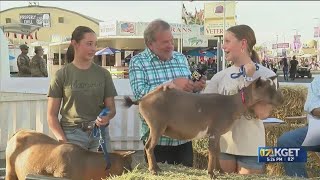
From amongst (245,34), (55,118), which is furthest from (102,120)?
(245,34)

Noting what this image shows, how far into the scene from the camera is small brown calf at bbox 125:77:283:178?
7.14 ft

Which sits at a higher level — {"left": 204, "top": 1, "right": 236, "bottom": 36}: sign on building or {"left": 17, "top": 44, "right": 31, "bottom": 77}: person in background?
{"left": 204, "top": 1, "right": 236, "bottom": 36}: sign on building

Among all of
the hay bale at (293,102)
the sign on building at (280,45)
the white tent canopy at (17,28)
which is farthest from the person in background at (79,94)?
the sign on building at (280,45)

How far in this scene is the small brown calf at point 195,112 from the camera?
7.14ft

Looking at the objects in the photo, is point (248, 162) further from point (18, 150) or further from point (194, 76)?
point (18, 150)

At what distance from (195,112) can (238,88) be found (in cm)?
61

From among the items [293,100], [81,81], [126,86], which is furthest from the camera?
[126,86]

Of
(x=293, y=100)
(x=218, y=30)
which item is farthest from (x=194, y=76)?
(x=218, y=30)

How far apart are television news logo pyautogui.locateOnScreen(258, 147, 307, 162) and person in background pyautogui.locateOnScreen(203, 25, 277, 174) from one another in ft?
1.19

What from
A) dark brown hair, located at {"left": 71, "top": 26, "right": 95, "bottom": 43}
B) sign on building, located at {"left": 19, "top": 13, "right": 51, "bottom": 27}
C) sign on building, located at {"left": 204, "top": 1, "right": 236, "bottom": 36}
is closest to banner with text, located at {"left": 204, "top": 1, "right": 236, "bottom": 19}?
sign on building, located at {"left": 204, "top": 1, "right": 236, "bottom": 36}

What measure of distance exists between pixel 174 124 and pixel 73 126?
118 centimetres

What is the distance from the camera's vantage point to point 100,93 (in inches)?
125

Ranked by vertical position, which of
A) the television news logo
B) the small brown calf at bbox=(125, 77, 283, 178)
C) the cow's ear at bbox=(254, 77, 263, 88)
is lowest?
the television news logo

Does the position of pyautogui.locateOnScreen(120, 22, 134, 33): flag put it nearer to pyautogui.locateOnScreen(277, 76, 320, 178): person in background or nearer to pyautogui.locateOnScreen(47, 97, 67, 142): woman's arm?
pyautogui.locateOnScreen(277, 76, 320, 178): person in background
